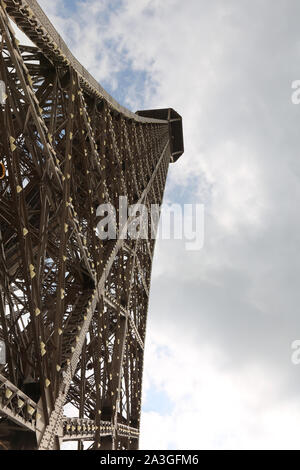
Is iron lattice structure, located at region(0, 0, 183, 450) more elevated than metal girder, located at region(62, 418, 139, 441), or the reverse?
iron lattice structure, located at region(0, 0, 183, 450)

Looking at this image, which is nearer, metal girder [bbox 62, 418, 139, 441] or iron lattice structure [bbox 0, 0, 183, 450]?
iron lattice structure [bbox 0, 0, 183, 450]

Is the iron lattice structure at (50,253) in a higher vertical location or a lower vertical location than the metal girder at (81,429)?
higher

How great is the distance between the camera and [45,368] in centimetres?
727

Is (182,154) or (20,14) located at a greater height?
(182,154)

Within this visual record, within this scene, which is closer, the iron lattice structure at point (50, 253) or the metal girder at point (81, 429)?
the iron lattice structure at point (50, 253)

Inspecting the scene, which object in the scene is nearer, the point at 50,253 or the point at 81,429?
the point at 81,429

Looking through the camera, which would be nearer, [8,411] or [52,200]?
[8,411]

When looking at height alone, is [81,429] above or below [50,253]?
below

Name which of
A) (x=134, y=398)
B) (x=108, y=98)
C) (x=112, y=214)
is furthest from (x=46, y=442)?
(x=134, y=398)
